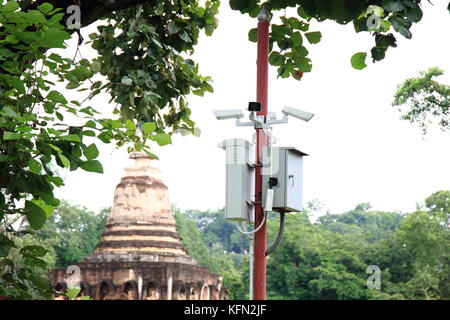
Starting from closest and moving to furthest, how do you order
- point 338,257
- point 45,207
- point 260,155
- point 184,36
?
point 45,207, point 260,155, point 184,36, point 338,257

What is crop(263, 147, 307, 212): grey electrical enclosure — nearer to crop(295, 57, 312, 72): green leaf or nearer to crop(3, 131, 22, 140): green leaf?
crop(295, 57, 312, 72): green leaf

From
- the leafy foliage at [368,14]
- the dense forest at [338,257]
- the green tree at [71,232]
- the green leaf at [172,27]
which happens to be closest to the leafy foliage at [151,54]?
the green leaf at [172,27]

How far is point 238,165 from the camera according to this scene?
231 inches

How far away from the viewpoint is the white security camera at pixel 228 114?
20.4ft

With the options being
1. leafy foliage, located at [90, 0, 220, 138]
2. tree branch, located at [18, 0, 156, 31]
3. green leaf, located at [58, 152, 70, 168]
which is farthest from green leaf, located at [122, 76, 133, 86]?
green leaf, located at [58, 152, 70, 168]

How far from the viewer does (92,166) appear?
154 inches

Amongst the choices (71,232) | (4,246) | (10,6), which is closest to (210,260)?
(71,232)

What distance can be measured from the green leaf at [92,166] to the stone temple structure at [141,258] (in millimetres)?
17899

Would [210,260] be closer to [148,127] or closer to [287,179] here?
[287,179]

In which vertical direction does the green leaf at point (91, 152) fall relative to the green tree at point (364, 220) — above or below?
below

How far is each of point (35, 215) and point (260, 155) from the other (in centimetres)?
228

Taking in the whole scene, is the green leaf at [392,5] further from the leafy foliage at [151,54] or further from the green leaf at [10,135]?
the leafy foliage at [151,54]
